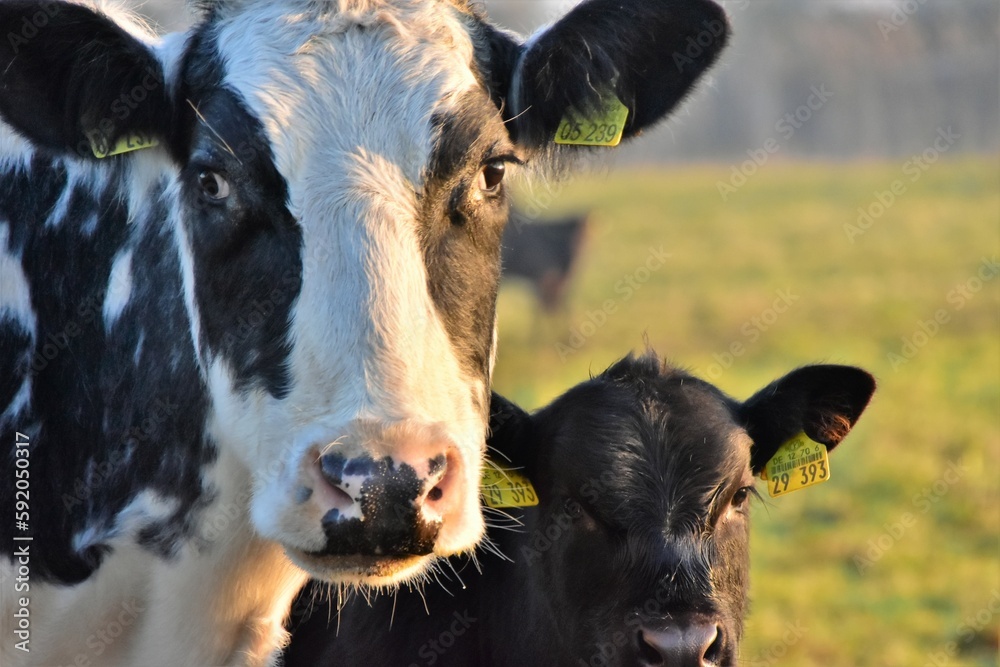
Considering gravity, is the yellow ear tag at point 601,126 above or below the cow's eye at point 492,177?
below

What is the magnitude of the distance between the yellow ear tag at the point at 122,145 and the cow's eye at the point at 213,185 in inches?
12.1

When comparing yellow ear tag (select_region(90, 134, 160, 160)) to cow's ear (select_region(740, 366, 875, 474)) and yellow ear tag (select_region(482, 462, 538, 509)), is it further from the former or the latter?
cow's ear (select_region(740, 366, 875, 474))

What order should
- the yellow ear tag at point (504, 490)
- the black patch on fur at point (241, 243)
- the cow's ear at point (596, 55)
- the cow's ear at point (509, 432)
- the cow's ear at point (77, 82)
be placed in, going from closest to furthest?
the black patch on fur at point (241, 243) < the cow's ear at point (77, 82) < the cow's ear at point (596, 55) < the yellow ear tag at point (504, 490) < the cow's ear at point (509, 432)

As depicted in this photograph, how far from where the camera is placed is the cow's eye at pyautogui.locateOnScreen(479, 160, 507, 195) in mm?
3277

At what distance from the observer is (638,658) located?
3.59 m

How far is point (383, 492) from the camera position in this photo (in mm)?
2635

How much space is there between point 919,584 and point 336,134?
5.65 metres

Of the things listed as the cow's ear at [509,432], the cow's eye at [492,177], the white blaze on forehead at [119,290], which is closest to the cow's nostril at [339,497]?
the cow's eye at [492,177]

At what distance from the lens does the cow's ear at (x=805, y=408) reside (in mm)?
4094

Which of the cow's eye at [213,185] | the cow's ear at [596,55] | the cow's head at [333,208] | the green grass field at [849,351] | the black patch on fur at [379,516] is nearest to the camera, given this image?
the black patch on fur at [379,516]

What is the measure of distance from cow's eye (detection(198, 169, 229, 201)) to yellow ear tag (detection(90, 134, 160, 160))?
0.31m

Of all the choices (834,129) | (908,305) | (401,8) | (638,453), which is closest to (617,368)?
(638,453)

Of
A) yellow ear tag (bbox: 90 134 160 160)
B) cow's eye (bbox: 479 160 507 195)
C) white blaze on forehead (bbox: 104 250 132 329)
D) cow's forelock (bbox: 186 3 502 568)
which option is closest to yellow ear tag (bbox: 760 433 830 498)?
cow's forelock (bbox: 186 3 502 568)

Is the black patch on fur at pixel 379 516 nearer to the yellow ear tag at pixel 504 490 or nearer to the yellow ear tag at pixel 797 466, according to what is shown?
the yellow ear tag at pixel 504 490
